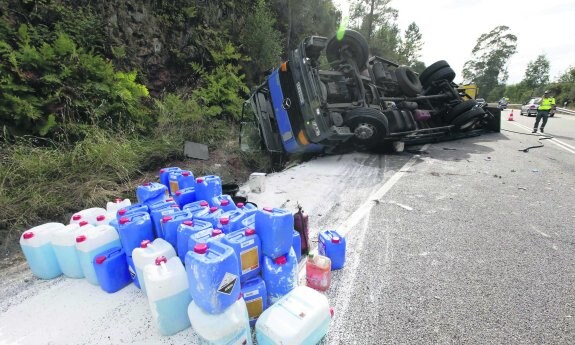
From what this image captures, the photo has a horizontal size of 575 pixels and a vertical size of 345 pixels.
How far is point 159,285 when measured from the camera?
5.23ft

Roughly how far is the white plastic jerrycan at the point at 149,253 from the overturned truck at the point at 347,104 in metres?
3.28

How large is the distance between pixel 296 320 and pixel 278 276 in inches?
12.1

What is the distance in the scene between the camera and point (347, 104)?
18.4 feet

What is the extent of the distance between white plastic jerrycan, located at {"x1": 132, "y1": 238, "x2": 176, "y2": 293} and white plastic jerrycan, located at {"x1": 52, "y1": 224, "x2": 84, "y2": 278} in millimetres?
689

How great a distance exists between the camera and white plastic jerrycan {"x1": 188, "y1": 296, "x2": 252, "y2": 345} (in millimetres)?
1454

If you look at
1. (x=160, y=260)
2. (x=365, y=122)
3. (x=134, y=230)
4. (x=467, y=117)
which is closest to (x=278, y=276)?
(x=160, y=260)

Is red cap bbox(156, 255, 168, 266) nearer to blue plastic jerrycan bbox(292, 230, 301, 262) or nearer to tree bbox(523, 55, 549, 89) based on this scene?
blue plastic jerrycan bbox(292, 230, 301, 262)

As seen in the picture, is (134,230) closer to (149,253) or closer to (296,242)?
(149,253)

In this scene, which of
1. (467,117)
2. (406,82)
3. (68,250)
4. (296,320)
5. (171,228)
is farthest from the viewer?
(467,117)

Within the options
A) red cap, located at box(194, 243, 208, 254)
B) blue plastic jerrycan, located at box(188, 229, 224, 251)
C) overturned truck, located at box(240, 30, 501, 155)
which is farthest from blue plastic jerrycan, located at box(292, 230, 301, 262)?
overturned truck, located at box(240, 30, 501, 155)

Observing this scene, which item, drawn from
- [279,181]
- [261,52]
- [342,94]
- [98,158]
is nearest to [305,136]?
[279,181]

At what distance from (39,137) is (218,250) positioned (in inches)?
155

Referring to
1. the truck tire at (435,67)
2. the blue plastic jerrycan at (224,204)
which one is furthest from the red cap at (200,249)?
the truck tire at (435,67)

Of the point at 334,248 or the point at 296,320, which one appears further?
the point at 334,248
